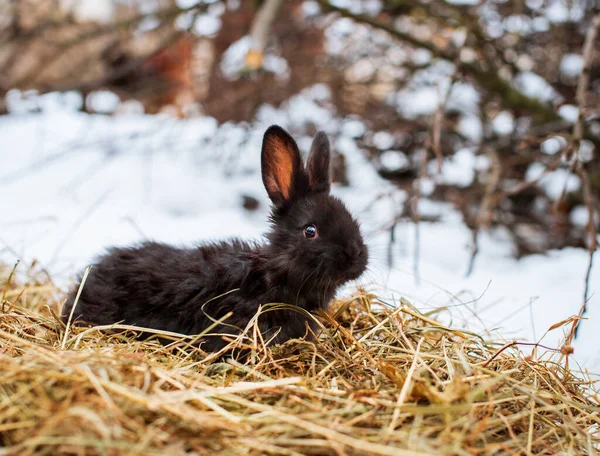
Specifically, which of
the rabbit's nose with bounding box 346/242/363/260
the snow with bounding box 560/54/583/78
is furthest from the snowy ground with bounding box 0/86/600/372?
the snow with bounding box 560/54/583/78

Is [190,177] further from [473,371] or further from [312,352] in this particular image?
[473,371]

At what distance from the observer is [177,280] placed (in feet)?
9.16

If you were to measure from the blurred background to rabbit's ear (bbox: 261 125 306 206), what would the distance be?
99cm

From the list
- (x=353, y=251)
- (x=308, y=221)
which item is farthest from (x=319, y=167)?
(x=353, y=251)

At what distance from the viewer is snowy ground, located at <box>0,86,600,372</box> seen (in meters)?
3.37

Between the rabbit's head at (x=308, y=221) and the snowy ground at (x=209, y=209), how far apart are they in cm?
41

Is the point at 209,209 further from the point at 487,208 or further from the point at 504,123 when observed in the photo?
the point at 504,123

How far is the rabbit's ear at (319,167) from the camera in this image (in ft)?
9.77

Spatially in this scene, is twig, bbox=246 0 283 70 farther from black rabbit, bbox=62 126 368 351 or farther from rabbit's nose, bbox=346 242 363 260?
rabbit's nose, bbox=346 242 363 260

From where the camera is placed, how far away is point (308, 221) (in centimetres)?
275

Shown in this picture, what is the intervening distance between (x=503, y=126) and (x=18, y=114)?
5.86 m

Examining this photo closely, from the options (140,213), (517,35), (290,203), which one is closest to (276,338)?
(290,203)

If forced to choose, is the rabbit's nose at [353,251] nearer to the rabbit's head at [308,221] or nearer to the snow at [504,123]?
the rabbit's head at [308,221]

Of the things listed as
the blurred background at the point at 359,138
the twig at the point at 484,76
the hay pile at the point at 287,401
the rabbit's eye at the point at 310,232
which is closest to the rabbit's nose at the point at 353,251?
the rabbit's eye at the point at 310,232
